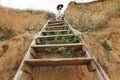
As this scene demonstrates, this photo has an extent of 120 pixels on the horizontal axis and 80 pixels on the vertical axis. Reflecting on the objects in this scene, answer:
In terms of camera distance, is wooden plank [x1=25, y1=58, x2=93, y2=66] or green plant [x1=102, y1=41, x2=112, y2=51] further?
green plant [x1=102, y1=41, x2=112, y2=51]

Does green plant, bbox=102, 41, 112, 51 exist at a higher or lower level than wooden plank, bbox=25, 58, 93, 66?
lower

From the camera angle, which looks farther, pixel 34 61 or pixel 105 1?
pixel 105 1

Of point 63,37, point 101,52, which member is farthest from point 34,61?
point 101,52

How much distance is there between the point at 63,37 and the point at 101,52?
1.47m

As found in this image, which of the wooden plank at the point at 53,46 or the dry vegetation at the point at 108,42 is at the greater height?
the wooden plank at the point at 53,46

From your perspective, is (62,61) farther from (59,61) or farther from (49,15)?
(49,15)

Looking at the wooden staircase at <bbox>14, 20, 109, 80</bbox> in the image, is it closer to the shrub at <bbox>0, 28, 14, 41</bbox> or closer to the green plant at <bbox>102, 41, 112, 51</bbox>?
the green plant at <bbox>102, 41, 112, 51</bbox>

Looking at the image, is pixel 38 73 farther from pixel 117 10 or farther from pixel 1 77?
pixel 117 10

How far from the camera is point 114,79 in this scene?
5598 millimetres

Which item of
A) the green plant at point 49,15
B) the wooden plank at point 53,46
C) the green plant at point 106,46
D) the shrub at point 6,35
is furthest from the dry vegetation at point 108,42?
the green plant at point 49,15

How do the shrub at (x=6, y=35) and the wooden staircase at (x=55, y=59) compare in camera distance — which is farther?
the shrub at (x=6, y=35)

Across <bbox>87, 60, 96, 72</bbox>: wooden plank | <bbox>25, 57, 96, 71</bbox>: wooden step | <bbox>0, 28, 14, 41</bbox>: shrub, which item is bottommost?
<bbox>0, 28, 14, 41</bbox>: shrub

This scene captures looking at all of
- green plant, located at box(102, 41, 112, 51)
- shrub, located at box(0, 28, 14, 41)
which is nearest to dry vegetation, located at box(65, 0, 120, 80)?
green plant, located at box(102, 41, 112, 51)

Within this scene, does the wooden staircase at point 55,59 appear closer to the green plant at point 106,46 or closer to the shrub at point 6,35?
the green plant at point 106,46
